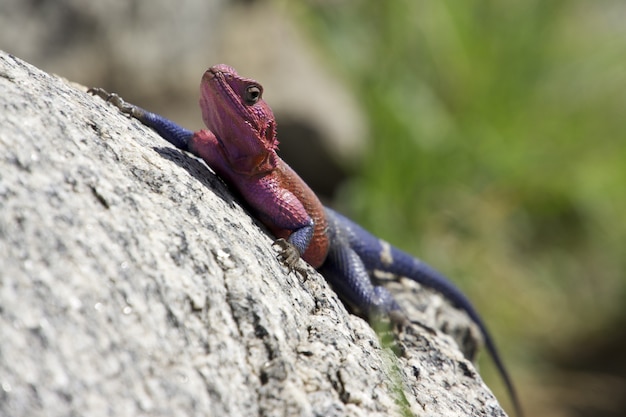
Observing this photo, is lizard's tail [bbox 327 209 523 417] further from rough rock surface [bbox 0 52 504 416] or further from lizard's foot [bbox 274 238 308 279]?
rough rock surface [bbox 0 52 504 416]

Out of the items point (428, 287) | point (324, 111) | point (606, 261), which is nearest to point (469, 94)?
point (324, 111)

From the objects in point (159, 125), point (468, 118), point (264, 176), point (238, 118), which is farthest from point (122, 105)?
point (468, 118)

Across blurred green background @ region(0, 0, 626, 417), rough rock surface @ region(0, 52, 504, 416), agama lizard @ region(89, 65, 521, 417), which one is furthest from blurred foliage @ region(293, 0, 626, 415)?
rough rock surface @ region(0, 52, 504, 416)

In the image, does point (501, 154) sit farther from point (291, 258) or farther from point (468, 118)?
point (291, 258)

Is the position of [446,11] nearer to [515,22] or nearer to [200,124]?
[515,22]

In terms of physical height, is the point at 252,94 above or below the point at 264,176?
above

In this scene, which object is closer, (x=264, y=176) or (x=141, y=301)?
(x=141, y=301)

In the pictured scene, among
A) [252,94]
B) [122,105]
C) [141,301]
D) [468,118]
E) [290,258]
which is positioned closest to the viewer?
[141,301]

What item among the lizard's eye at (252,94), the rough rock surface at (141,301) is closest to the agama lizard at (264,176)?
the lizard's eye at (252,94)
